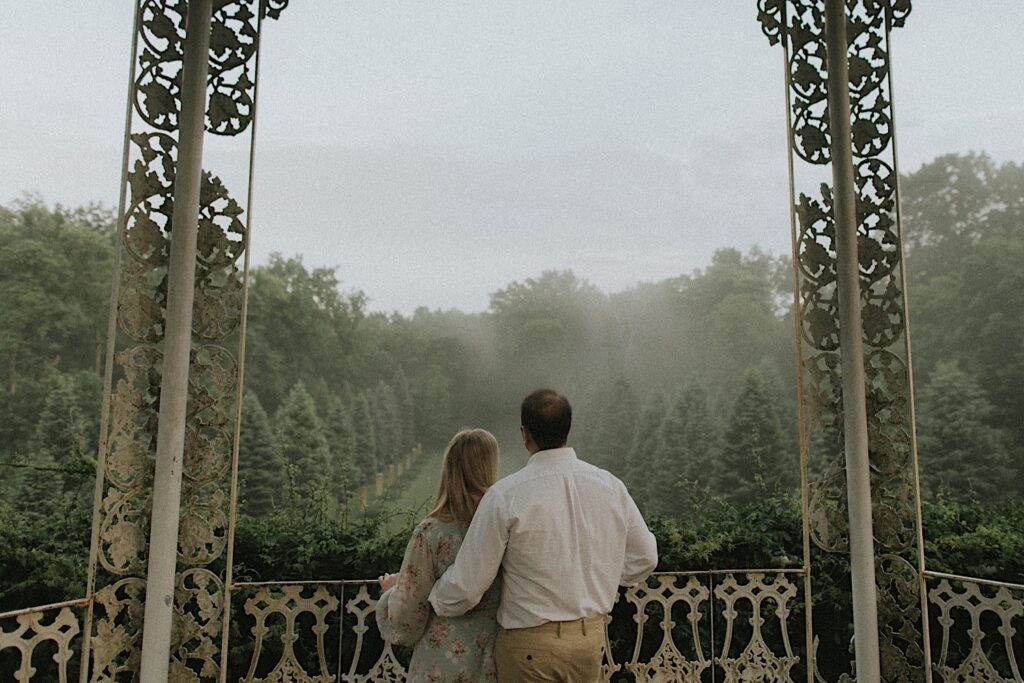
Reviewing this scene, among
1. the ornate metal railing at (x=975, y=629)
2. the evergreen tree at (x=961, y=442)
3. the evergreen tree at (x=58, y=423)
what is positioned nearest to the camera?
the ornate metal railing at (x=975, y=629)

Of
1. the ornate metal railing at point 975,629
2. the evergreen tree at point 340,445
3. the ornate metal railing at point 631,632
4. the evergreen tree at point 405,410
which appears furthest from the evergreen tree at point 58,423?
the ornate metal railing at point 975,629

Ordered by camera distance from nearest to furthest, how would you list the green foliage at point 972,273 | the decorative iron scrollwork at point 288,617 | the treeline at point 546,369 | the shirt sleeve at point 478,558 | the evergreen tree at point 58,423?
the shirt sleeve at point 478,558 → the decorative iron scrollwork at point 288,617 → the treeline at point 546,369 → the evergreen tree at point 58,423 → the green foliage at point 972,273

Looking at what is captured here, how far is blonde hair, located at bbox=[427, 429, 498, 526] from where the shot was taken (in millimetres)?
2061

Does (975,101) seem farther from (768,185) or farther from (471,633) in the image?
(471,633)

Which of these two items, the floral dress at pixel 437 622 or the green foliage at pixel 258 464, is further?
the green foliage at pixel 258 464

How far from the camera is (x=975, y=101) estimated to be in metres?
5.67

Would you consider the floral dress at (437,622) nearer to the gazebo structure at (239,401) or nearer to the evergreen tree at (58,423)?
the gazebo structure at (239,401)

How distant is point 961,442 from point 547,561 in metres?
4.82

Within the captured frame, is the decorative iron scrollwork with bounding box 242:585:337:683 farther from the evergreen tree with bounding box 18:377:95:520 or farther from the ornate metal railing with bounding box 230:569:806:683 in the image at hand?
the evergreen tree with bounding box 18:377:95:520

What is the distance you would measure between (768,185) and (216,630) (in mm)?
4573

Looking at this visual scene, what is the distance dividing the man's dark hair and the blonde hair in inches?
4.8

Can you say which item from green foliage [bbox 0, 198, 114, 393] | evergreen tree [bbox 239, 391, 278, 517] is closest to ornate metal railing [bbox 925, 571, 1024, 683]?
evergreen tree [bbox 239, 391, 278, 517]

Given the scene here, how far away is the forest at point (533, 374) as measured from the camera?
499 centimetres

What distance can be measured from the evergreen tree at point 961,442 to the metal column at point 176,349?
502 cm
